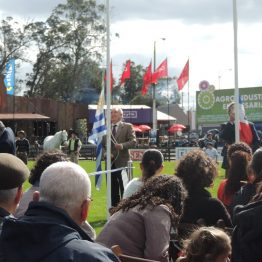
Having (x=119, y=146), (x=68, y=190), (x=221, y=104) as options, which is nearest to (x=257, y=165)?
(x=68, y=190)

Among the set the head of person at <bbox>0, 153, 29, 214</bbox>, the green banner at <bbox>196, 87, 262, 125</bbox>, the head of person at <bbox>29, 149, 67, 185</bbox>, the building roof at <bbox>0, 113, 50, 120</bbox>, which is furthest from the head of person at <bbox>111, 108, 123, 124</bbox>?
the green banner at <bbox>196, 87, 262, 125</bbox>

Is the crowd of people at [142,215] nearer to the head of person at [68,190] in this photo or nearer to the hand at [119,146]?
the head of person at [68,190]

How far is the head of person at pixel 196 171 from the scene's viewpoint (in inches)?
206

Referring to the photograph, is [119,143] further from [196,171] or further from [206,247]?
[206,247]

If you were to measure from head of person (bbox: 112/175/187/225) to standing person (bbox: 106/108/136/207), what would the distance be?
19.1 ft

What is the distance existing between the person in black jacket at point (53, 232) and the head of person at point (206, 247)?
896 mm

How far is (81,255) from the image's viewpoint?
244cm

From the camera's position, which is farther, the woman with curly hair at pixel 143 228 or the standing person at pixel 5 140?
the standing person at pixel 5 140

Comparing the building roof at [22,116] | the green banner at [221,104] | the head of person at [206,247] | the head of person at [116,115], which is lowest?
the head of person at [206,247]

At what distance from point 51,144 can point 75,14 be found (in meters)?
48.3

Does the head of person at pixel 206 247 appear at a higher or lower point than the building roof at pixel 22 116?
lower

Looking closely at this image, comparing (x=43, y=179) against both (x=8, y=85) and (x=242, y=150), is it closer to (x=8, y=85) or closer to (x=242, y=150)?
(x=242, y=150)

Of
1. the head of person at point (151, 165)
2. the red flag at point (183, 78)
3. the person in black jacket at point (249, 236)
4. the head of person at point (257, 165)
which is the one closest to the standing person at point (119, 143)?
the head of person at point (151, 165)

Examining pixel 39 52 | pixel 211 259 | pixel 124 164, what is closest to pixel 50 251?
pixel 211 259
